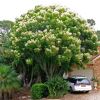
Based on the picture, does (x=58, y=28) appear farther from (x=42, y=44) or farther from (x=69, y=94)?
(x=69, y=94)

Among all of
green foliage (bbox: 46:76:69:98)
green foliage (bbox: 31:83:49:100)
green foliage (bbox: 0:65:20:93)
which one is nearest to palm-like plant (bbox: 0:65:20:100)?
green foliage (bbox: 0:65:20:93)

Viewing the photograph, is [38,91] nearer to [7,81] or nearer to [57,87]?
[57,87]

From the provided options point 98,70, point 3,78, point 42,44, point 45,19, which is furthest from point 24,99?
point 98,70

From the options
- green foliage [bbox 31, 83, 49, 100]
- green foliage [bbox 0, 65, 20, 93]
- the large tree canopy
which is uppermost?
the large tree canopy

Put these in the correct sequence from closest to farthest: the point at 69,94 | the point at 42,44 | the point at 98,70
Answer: the point at 42,44 < the point at 69,94 < the point at 98,70

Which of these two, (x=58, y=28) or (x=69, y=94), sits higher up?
(x=58, y=28)

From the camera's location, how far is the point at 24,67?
110ft

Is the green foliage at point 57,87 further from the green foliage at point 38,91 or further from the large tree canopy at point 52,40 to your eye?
the large tree canopy at point 52,40

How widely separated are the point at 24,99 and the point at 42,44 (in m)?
4.54

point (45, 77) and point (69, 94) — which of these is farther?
point (45, 77)

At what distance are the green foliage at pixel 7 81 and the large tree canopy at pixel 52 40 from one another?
60.2 inches

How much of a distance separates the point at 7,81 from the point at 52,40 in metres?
4.69

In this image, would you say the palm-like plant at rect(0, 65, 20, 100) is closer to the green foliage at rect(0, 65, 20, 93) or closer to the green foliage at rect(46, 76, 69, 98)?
the green foliage at rect(0, 65, 20, 93)

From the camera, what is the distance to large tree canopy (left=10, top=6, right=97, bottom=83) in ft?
91.4
